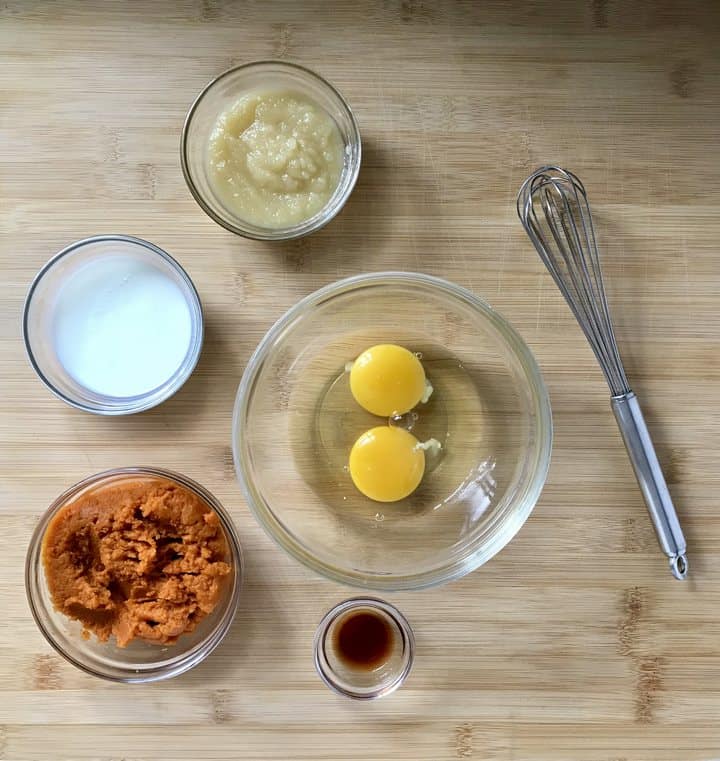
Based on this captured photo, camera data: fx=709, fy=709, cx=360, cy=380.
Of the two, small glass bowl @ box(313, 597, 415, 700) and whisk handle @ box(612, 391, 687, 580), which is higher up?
whisk handle @ box(612, 391, 687, 580)

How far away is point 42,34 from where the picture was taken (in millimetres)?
1360

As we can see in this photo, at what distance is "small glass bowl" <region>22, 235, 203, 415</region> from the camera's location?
4.24 feet

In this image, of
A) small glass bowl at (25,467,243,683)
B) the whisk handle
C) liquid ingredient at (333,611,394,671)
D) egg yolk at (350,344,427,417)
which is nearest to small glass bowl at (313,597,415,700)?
liquid ingredient at (333,611,394,671)

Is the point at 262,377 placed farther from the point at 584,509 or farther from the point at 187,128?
the point at 584,509

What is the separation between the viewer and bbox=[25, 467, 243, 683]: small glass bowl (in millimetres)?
1288

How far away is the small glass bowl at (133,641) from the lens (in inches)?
50.7

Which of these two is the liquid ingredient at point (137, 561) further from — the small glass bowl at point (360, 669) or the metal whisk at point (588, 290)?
the metal whisk at point (588, 290)

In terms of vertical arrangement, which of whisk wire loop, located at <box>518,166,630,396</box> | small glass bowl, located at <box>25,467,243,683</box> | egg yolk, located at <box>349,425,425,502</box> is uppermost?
whisk wire loop, located at <box>518,166,630,396</box>

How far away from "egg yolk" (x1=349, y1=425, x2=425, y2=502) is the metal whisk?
39 centimetres

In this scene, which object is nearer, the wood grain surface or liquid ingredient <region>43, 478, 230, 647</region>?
liquid ingredient <region>43, 478, 230, 647</region>

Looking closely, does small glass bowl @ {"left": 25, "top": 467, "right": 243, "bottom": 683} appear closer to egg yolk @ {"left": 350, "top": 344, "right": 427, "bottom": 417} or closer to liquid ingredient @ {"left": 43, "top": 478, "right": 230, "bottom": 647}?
liquid ingredient @ {"left": 43, "top": 478, "right": 230, "bottom": 647}

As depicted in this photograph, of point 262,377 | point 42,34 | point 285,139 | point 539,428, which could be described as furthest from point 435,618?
point 42,34

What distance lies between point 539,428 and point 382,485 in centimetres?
30

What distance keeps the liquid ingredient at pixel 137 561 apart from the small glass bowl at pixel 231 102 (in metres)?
0.50
